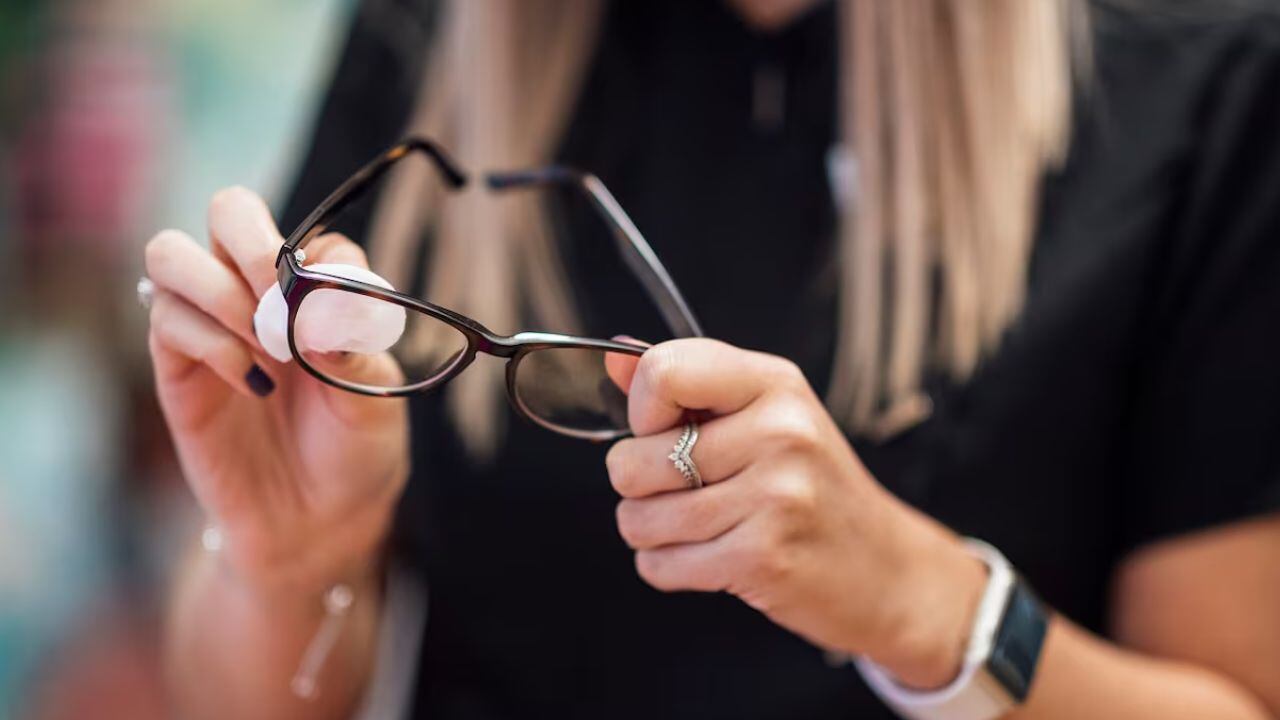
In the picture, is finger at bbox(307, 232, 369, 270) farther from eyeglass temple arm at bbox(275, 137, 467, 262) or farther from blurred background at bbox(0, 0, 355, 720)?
blurred background at bbox(0, 0, 355, 720)

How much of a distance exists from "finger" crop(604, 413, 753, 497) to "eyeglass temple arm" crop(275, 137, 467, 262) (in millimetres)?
132

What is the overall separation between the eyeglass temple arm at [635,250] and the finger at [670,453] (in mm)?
40

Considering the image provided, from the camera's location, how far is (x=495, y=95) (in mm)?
660

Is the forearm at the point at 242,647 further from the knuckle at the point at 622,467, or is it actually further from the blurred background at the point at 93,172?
the blurred background at the point at 93,172

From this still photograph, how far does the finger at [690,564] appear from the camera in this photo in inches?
15.2

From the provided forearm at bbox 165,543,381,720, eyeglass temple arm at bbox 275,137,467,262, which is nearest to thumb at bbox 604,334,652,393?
eyeglass temple arm at bbox 275,137,467,262

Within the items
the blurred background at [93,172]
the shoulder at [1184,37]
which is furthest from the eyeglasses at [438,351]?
the blurred background at [93,172]

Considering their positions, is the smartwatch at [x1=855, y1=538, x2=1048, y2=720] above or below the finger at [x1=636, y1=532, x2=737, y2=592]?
below

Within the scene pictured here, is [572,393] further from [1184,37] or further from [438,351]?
[1184,37]

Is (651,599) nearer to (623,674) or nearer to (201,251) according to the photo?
(623,674)

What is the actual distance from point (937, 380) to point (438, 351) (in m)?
0.38

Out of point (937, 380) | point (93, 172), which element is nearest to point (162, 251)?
point (937, 380)

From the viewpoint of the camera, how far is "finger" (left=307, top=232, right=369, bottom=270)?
0.35m

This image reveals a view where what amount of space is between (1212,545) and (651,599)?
0.34 metres
